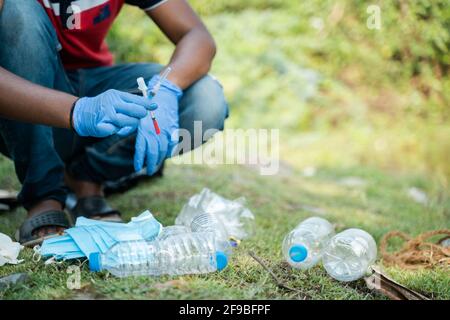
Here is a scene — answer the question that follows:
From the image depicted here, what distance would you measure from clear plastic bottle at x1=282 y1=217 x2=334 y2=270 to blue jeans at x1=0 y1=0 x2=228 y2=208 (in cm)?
66

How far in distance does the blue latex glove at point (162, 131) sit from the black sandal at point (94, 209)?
17.1 inches

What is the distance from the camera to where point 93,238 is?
1.79 m

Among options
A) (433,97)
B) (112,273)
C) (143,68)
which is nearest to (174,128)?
(143,68)

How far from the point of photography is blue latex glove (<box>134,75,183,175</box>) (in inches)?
79.7

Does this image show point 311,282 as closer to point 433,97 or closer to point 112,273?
point 112,273

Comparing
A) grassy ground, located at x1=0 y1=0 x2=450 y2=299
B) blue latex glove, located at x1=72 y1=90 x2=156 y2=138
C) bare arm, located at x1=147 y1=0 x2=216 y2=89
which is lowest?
grassy ground, located at x1=0 y1=0 x2=450 y2=299

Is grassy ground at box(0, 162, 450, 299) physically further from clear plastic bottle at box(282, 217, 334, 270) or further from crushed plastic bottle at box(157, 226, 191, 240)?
crushed plastic bottle at box(157, 226, 191, 240)

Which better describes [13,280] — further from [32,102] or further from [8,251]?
[32,102]

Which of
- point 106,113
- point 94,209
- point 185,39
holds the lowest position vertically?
point 94,209

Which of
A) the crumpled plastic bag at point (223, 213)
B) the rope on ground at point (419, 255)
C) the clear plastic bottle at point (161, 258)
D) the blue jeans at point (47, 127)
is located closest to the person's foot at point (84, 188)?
the blue jeans at point (47, 127)

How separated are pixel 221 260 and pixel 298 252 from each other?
248mm

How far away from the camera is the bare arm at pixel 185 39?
2.30 metres

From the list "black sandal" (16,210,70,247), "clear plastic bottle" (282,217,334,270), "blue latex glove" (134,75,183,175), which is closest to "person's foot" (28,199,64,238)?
"black sandal" (16,210,70,247)

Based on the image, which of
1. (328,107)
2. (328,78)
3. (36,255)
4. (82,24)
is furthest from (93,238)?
(328,78)
